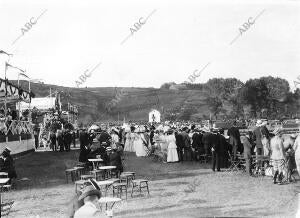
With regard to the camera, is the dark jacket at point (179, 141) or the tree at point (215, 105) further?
the tree at point (215, 105)

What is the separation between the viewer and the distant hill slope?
120 metres

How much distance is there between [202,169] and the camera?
18.4 meters

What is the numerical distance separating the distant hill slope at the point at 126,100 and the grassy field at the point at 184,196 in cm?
9373

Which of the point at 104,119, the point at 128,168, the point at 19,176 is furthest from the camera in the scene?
the point at 104,119

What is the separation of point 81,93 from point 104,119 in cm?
1783

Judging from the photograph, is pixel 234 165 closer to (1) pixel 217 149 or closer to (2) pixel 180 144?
(1) pixel 217 149

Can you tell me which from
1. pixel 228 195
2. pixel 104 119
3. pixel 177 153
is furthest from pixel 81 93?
pixel 228 195

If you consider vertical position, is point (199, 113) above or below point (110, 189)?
above

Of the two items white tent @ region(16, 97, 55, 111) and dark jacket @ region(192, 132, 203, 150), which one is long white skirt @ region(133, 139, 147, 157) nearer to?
dark jacket @ region(192, 132, 203, 150)

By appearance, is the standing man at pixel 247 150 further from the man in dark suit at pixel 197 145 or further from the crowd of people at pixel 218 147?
the man in dark suit at pixel 197 145

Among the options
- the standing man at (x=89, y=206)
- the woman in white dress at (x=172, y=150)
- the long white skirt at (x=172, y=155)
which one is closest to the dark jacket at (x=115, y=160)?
the woman in white dress at (x=172, y=150)

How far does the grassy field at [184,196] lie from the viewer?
33.4ft

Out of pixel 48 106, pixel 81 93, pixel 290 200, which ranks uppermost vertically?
pixel 81 93

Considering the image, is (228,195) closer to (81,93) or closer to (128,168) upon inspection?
(128,168)
